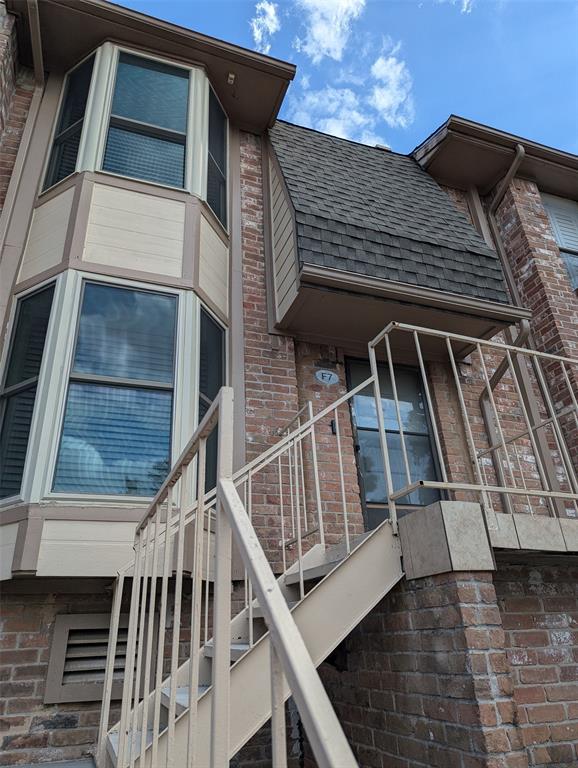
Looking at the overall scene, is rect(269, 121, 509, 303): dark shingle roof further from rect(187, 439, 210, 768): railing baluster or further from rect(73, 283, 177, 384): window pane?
rect(187, 439, 210, 768): railing baluster

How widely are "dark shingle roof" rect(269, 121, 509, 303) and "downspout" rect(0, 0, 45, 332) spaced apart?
8.16ft

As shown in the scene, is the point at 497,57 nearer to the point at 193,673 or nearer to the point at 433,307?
the point at 433,307

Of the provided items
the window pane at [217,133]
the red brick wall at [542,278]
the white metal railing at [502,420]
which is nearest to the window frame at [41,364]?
the window pane at [217,133]

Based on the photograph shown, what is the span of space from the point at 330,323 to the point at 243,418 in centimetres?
124

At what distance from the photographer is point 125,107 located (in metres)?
5.08

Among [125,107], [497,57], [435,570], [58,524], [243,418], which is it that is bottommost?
[435,570]

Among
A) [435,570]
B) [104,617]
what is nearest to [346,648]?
[435,570]

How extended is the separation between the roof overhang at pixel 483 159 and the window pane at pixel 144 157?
11.5ft

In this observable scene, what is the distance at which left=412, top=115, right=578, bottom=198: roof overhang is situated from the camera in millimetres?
6543

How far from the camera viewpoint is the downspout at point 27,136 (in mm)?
4284

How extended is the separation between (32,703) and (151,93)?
5.40 meters

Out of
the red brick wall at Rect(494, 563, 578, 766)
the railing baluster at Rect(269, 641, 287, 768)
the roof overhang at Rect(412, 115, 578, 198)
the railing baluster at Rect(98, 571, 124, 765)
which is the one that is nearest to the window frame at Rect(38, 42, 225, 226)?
the roof overhang at Rect(412, 115, 578, 198)

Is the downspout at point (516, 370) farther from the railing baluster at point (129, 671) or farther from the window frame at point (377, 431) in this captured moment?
the railing baluster at point (129, 671)

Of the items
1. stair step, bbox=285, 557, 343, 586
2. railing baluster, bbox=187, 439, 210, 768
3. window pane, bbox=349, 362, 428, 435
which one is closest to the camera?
railing baluster, bbox=187, 439, 210, 768
